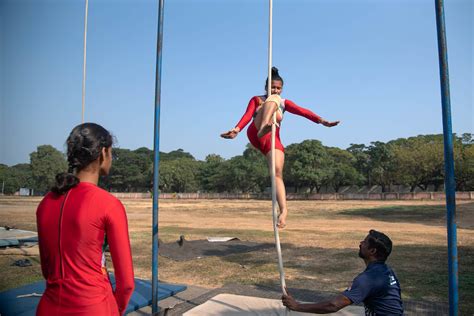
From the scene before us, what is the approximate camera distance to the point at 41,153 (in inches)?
2256

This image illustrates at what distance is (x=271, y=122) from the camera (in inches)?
125

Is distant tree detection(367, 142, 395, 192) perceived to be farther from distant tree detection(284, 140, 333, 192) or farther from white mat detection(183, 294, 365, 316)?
white mat detection(183, 294, 365, 316)

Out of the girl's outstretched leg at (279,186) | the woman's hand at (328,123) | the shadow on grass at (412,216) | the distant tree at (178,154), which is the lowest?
the shadow on grass at (412,216)

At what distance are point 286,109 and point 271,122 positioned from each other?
1.78ft

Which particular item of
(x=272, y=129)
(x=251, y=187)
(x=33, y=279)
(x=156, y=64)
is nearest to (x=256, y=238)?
(x=33, y=279)

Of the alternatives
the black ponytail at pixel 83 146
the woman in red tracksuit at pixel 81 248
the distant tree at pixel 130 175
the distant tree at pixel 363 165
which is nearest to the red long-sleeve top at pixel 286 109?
the black ponytail at pixel 83 146

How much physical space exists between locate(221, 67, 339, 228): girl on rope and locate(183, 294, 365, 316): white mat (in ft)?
5.15

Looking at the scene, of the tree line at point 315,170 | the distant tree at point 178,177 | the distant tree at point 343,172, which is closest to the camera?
the tree line at point 315,170

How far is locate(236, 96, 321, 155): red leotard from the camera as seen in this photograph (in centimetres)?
353

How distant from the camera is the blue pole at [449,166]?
2.87 meters

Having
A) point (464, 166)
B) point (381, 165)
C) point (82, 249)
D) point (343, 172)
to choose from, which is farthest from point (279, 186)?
point (381, 165)

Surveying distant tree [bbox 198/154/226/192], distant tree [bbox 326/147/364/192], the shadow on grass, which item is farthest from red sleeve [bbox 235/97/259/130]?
distant tree [bbox 198/154/226/192]

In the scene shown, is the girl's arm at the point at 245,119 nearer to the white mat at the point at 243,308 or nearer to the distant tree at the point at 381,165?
the white mat at the point at 243,308

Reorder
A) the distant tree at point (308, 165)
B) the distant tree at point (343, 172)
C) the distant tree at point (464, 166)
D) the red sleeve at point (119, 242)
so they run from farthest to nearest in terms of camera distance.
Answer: the distant tree at point (343, 172) → the distant tree at point (308, 165) → the distant tree at point (464, 166) → the red sleeve at point (119, 242)
